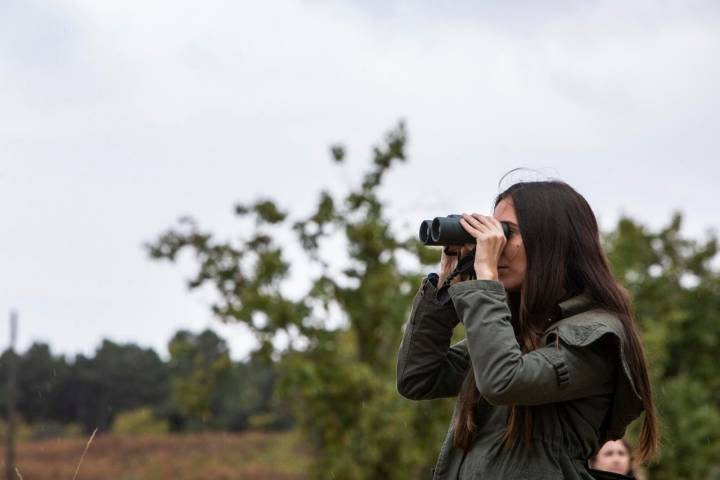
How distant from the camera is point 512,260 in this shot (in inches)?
98.0

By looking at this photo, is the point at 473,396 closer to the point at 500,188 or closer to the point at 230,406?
the point at 500,188

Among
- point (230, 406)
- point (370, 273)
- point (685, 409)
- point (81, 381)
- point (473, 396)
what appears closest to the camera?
point (473, 396)

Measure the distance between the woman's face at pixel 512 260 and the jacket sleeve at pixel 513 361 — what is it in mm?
128

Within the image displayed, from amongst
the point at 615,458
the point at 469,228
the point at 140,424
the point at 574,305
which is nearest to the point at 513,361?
the point at 574,305

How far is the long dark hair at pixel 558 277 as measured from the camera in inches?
95.0

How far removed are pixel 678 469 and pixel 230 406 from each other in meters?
13.6

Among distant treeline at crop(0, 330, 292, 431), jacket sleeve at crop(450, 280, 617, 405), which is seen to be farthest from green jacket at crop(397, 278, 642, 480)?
distant treeline at crop(0, 330, 292, 431)

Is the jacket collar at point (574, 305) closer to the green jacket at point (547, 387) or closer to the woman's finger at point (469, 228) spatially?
the green jacket at point (547, 387)

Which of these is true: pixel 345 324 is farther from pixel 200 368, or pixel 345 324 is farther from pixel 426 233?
pixel 426 233

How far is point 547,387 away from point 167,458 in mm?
26959

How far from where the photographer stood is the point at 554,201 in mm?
2498

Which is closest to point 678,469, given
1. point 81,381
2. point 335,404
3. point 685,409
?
point 685,409

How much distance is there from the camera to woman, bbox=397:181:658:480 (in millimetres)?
2273

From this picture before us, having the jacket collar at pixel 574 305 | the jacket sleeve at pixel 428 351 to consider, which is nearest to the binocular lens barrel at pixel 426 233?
the jacket sleeve at pixel 428 351
